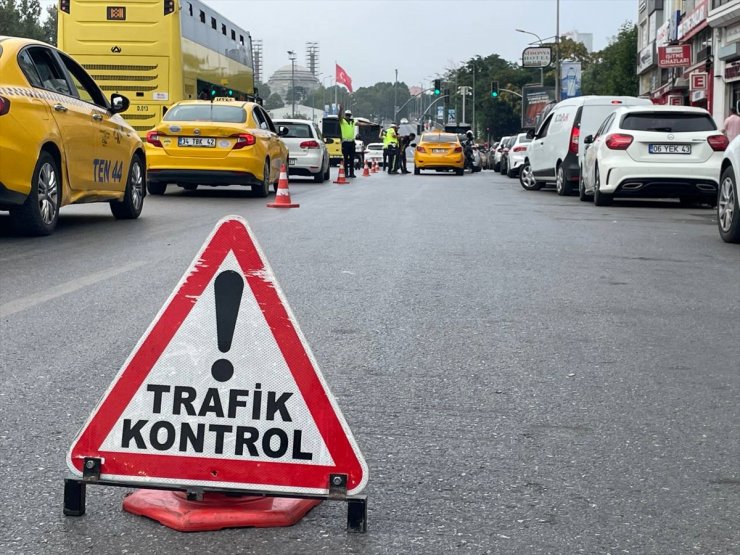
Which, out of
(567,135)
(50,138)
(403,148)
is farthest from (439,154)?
(50,138)

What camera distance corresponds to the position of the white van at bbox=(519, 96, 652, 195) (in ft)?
75.5

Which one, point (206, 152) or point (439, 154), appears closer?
point (206, 152)

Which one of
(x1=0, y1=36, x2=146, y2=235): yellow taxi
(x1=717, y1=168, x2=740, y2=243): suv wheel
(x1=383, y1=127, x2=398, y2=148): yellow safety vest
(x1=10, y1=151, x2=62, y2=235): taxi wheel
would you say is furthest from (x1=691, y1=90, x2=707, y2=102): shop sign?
(x1=10, y1=151, x2=62, y2=235): taxi wheel

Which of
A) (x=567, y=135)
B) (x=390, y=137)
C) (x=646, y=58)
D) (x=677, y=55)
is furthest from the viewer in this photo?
(x=646, y=58)

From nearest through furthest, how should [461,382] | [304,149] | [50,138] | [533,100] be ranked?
[461,382] → [50,138] → [304,149] → [533,100]

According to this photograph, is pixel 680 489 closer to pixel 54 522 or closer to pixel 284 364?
pixel 284 364

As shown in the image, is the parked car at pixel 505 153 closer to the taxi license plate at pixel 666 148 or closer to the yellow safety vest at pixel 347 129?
the yellow safety vest at pixel 347 129

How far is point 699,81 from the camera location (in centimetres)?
4253

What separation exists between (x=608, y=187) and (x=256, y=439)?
642 inches

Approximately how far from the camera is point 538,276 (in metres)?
9.66

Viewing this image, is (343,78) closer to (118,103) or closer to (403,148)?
(403,148)

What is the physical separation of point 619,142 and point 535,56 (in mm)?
79130

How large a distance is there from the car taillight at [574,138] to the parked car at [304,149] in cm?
840

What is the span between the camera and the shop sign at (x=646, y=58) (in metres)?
66.7
